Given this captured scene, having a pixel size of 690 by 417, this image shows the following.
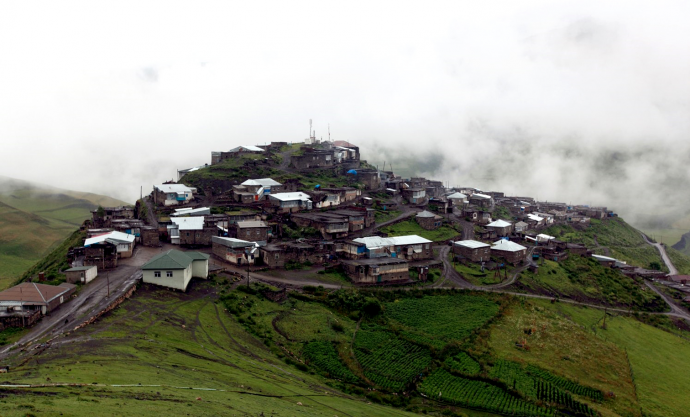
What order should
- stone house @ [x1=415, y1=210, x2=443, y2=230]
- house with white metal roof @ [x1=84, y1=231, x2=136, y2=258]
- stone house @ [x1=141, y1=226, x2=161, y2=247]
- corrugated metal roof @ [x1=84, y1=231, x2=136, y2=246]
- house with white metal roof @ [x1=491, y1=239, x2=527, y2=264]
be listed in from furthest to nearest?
1. stone house @ [x1=415, y1=210, x2=443, y2=230]
2. house with white metal roof @ [x1=491, y1=239, x2=527, y2=264]
3. stone house @ [x1=141, y1=226, x2=161, y2=247]
4. house with white metal roof @ [x1=84, y1=231, x2=136, y2=258]
5. corrugated metal roof @ [x1=84, y1=231, x2=136, y2=246]

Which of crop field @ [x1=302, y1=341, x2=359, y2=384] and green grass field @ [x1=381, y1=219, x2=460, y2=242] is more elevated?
green grass field @ [x1=381, y1=219, x2=460, y2=242]

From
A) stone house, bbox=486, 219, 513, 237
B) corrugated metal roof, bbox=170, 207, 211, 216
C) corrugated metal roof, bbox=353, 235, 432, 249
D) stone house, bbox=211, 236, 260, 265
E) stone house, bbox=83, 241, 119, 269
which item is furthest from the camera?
stone house, bbox=486, 219, 513, 237

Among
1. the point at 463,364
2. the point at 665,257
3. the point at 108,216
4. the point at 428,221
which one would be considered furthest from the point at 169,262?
the point at 665,257

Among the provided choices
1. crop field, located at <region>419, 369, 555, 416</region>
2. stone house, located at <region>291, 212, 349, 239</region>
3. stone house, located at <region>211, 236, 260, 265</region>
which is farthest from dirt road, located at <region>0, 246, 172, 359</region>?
crop field, located at <region>419, 369, 555, 416</region>

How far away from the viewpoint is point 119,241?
170ft

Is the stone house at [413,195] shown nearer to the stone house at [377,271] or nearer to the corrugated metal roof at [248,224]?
the stone house at [377,271]

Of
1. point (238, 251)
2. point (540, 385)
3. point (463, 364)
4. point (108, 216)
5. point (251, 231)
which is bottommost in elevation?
point (540, 385)

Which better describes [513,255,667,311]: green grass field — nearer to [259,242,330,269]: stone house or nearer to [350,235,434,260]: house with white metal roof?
[350,235,434,260]: house with white metal roof

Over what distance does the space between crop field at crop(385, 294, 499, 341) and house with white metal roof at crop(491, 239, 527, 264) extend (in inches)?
679

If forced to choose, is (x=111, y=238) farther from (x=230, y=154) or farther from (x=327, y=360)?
(x=230, y=154)

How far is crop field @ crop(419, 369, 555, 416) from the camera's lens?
3366 centimetres

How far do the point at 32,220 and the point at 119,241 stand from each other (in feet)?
252

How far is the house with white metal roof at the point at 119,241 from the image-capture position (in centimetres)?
5069

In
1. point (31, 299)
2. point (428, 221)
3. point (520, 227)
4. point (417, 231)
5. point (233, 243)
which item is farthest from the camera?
point (520, 227)
